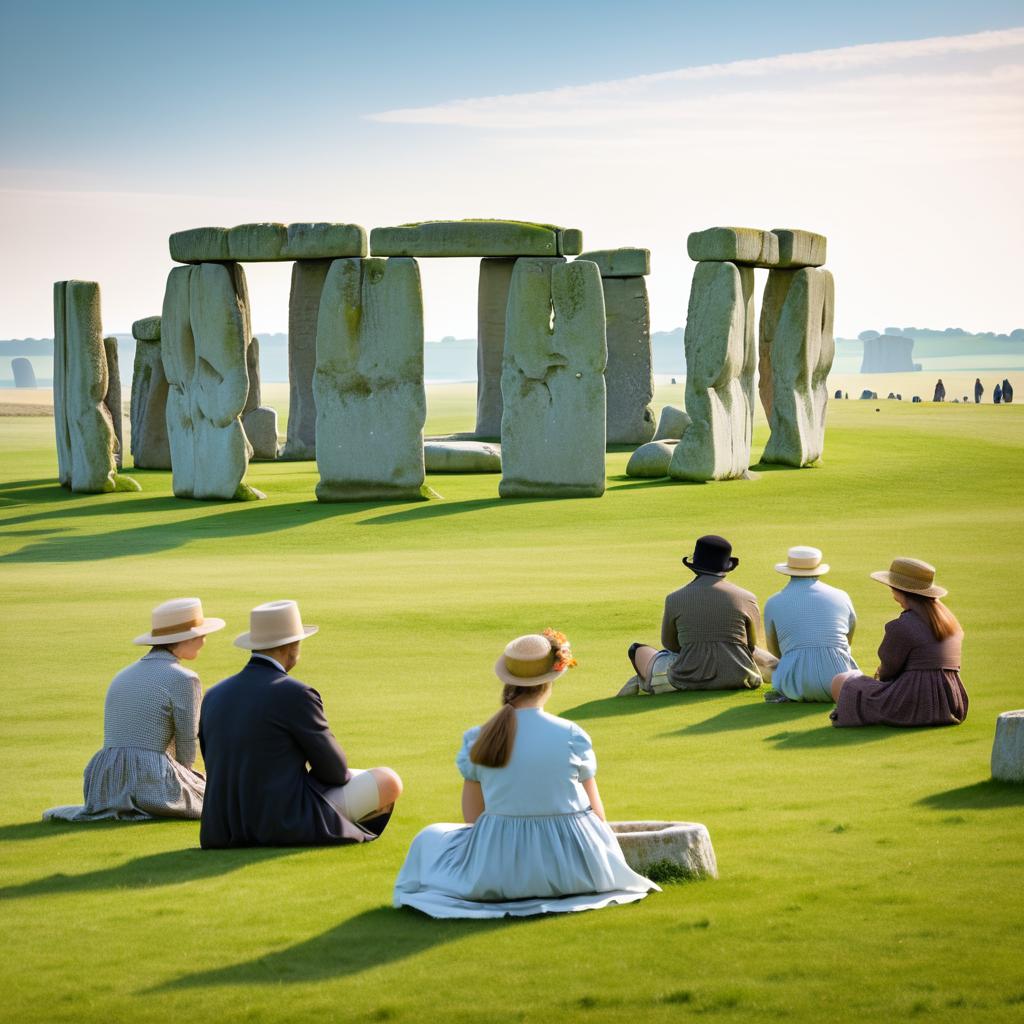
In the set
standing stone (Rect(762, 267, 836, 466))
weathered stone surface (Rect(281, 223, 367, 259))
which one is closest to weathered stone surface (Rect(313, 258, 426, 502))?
weathered stone surface (Rect(281, 223, 367, 259))

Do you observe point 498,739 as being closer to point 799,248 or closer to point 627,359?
point 799,248

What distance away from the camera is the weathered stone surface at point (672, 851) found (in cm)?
691

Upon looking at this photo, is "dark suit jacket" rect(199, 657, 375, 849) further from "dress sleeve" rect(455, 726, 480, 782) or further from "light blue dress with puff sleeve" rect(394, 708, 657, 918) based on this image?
"light blue dress with puff sleeve" rect(394, 708, 657, 918)

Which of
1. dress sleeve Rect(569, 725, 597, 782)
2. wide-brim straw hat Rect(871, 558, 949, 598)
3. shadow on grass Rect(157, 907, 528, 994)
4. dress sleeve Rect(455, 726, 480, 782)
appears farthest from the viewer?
wide-brim straw hat Rect(871, 558, 949, 598)

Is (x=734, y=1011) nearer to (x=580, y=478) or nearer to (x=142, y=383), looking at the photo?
(x=580, y=478)

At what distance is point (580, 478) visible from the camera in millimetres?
24594

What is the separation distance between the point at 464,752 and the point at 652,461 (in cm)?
2073

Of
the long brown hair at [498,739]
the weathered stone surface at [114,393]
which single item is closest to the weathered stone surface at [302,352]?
the weathered stone surface at [114,393]

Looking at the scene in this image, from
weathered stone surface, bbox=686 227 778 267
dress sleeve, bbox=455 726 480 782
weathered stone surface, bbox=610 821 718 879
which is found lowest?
weathered stone surface, bbox=610 821 718 879

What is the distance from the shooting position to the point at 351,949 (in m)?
6.22

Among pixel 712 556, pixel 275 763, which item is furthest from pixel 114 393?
pixel 275 763

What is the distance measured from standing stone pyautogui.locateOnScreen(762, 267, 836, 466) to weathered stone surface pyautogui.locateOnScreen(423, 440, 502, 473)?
15.0 feet

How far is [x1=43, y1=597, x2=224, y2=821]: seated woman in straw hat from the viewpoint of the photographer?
862cm

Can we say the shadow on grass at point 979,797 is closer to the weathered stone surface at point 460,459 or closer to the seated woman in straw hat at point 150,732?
the seated woman in straw hat at point 150,732
